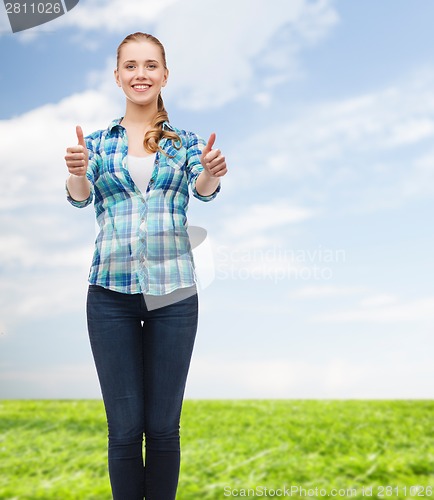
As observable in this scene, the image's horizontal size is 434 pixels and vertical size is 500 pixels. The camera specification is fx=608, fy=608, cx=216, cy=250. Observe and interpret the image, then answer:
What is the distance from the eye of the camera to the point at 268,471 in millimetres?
3170

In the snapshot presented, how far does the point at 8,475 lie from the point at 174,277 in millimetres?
2347

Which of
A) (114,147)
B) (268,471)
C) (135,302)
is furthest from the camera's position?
(268,471)

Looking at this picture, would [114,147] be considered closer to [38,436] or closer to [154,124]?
[154,124]

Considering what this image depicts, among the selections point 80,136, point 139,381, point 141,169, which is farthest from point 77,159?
point 139,381

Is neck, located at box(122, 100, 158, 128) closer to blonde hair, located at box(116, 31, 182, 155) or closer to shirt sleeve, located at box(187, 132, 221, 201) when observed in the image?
blonde hair, located at box(116, 31, 182, 155)

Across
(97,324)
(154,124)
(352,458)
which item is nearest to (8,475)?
(352,458)

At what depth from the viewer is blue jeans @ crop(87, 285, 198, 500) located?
1558mm

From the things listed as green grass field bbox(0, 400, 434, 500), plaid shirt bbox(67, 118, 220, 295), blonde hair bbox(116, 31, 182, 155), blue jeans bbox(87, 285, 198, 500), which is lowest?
green grass field bbox(0, 400, 434, 500)

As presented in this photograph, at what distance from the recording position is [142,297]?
156cm

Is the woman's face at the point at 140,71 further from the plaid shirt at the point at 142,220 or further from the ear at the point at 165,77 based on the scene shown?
the plaid shirt at the point at 142,220

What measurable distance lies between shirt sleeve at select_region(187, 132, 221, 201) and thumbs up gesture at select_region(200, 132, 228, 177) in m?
0.08

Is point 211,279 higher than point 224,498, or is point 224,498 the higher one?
point 211,279

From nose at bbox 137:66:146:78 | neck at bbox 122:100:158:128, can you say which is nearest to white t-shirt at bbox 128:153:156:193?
neck at bbox 122:100:158:128

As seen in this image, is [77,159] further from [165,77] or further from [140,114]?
[165,77]
